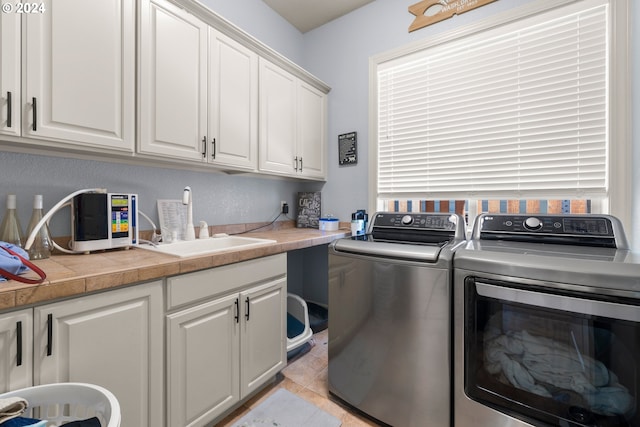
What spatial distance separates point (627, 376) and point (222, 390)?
165cm

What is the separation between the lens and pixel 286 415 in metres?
1.52

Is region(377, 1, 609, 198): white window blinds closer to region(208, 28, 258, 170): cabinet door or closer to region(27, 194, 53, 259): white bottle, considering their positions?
region(208, 28, 258, 170): cabinet door

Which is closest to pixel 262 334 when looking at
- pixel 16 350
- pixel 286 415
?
pixel 286 415

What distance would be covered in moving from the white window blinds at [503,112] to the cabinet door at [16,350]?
2.26m

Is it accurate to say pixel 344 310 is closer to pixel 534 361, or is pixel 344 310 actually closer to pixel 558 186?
pixel 534 361

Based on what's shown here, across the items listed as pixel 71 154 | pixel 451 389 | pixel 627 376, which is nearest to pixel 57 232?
pixel 71 154

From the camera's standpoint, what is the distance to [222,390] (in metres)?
1.40

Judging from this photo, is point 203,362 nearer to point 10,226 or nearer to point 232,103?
point 10,226

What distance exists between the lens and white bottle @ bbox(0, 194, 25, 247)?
1.16m

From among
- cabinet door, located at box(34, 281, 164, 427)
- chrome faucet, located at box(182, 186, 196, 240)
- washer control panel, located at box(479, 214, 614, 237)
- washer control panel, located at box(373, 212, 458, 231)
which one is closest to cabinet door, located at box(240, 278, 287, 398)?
cabinet door, located at box(34, 281, 164, 427)

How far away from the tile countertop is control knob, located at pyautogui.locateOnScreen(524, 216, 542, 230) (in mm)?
1421

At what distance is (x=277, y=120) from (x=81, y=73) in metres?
1.25

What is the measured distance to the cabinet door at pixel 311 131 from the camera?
2490 mm

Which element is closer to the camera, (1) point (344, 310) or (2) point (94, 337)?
(2) point (94, 337)
